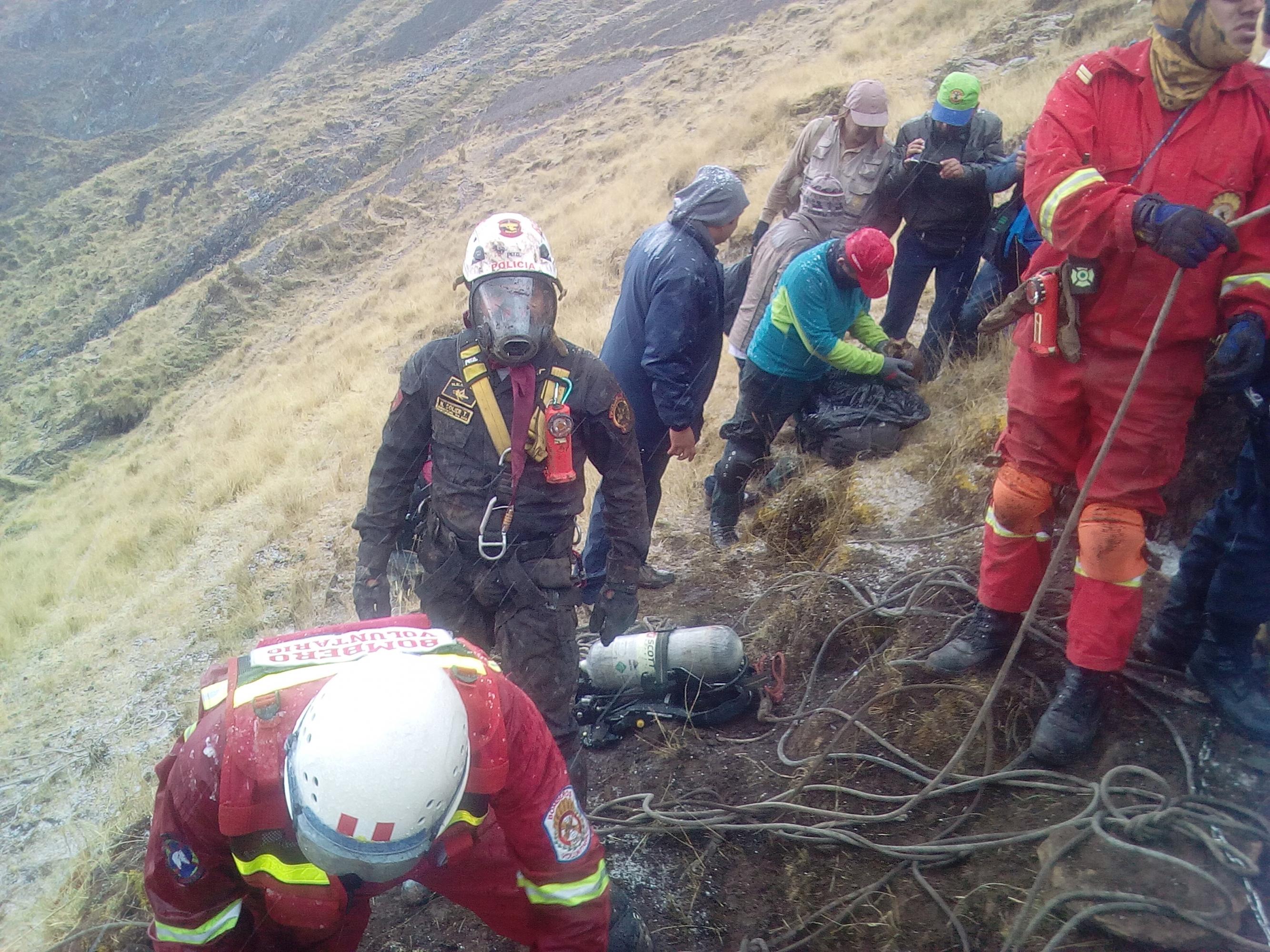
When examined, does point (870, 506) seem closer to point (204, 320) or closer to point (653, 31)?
point (204, 320)

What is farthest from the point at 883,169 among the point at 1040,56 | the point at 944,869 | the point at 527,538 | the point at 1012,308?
the point at 1040,56

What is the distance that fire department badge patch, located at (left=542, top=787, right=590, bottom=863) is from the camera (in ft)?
6.44

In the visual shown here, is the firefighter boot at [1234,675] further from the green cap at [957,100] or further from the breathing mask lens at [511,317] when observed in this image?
the green cap at [957,100]

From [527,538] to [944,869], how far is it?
5.41 ft

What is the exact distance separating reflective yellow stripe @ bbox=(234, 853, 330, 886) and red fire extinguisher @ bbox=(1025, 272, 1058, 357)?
2348 millimetres

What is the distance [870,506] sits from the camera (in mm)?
4531

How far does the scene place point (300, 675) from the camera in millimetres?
1867

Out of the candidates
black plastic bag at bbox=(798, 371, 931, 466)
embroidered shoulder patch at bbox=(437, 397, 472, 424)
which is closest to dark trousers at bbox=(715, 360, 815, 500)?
black plastic bag at bbox=(798, 371, 931, 466)

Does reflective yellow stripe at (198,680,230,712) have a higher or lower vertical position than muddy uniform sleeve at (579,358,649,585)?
higher

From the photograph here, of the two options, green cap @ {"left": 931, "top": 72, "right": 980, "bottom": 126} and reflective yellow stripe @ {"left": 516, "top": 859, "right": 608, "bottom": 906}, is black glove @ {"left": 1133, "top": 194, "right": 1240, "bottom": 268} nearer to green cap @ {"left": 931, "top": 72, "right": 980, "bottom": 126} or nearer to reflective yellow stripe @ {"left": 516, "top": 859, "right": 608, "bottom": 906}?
reflective yellow stripe @ {"left": 516, "top": 859, "right": 608, "bottom": 906}

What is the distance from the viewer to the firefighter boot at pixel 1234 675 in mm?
2490

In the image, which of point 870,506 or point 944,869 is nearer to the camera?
point 944,869

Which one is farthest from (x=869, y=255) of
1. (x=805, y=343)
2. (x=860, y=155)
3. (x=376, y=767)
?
(x=376, y=767)

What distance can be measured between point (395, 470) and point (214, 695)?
1.18 m
